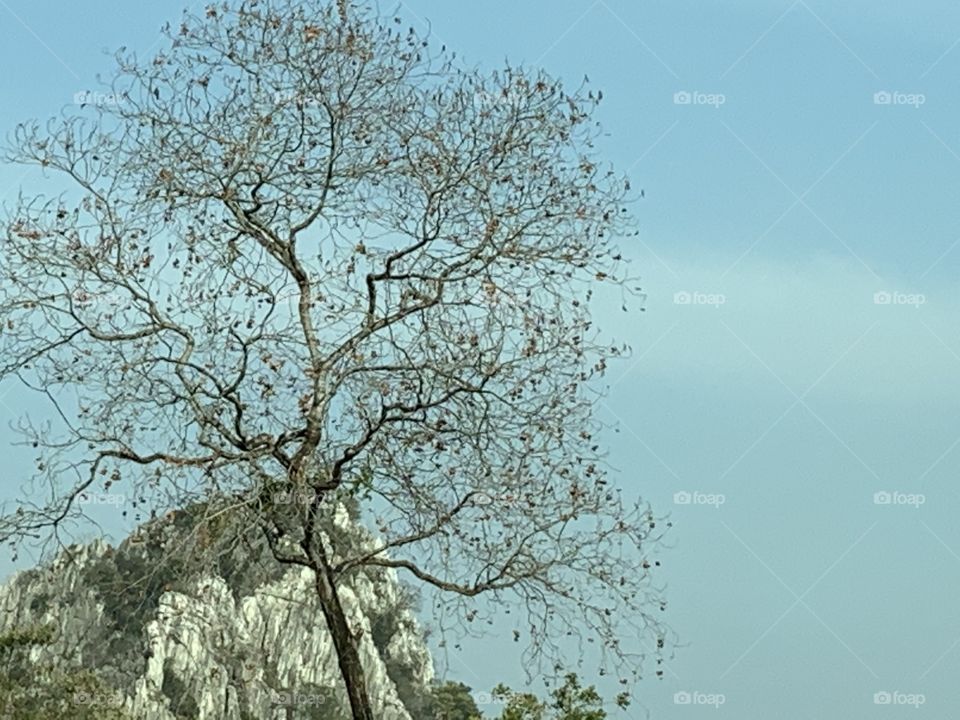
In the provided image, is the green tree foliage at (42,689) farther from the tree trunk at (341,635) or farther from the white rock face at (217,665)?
the tree trunk at (341,635)

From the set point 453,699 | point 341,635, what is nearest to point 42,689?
point 453,699

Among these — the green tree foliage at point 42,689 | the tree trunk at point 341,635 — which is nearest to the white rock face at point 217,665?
the green tree foliage at point 42,689

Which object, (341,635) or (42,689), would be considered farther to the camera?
(42,689)

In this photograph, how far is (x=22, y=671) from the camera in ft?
77.0

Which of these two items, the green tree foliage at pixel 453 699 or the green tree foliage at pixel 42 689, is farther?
the green tree foliage at pixel 453 699

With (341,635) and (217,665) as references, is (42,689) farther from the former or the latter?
(341,635)

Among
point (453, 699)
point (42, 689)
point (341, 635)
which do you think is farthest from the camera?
point (453, 699)

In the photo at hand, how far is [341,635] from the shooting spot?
1109cm

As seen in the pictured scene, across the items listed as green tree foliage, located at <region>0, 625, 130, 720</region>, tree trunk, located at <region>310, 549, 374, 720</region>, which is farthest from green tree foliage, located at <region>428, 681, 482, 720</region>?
tree trunk, located at <region>310, 549, 374, 720</region>

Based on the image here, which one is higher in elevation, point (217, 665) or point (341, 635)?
point (217, 665)

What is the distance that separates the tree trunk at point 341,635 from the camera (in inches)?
Answer: 430

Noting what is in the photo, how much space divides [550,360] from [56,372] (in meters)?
3.49

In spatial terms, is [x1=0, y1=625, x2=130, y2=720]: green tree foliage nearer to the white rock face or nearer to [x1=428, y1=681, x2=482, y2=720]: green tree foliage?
the white rock face

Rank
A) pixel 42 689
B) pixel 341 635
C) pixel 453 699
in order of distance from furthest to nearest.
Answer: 1. pixel 453 699
2. pixel 42 689
3. pixel 341 635
